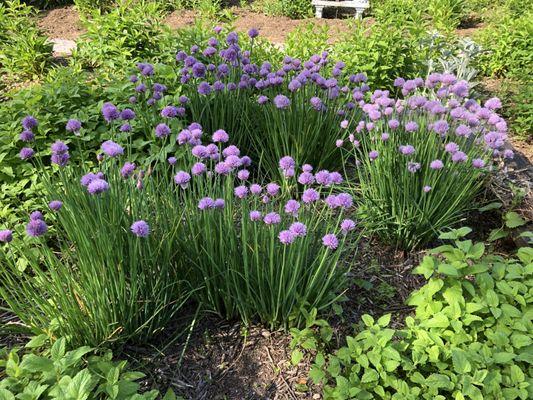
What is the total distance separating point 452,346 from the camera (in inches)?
72.7

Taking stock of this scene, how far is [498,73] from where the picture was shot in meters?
5.40

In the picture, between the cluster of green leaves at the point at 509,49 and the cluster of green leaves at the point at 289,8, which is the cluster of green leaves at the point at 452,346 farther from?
the cluster of green leaves at the point at 289,8

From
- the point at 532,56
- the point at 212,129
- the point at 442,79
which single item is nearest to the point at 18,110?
the point at 212,129

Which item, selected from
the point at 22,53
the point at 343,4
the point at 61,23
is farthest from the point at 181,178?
the point at 343,4

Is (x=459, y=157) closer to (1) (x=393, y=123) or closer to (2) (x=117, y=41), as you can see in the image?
(1) (x=393, y=123)

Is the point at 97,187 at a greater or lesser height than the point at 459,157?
greater

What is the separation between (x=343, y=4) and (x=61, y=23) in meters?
4.41

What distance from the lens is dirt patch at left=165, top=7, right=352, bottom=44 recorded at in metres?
6.79

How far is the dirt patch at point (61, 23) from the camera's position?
640 centimetres

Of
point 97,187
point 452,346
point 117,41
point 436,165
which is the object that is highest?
point 117,41

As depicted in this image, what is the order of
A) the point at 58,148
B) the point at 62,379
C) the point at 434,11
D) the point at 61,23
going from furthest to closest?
1. the point at 61,23
2. the point at 434,11
3. the point at 58,148
4. the point at 62,379

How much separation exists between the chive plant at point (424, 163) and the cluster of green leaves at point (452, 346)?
458 millimetres

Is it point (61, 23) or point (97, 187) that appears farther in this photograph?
point (61, 23)

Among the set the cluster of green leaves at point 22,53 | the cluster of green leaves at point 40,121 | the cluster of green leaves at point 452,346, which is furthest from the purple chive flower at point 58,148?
the cluster of green leaves at point 22,53
